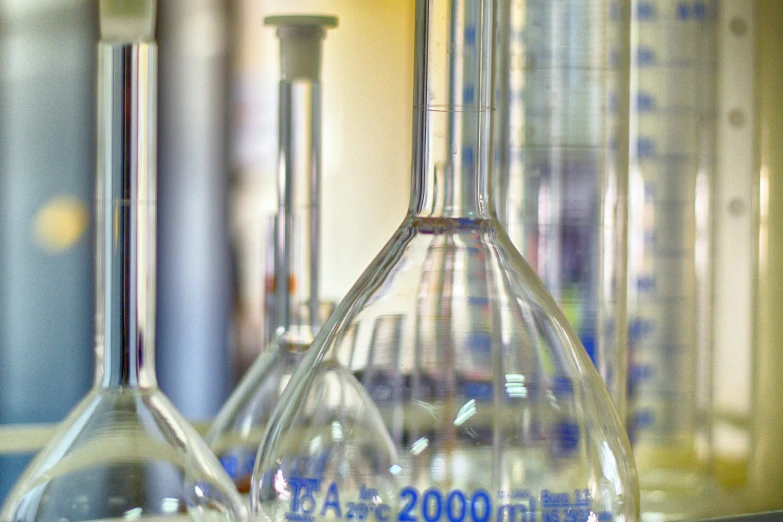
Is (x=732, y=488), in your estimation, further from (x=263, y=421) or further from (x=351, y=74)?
(x=351, y=74)

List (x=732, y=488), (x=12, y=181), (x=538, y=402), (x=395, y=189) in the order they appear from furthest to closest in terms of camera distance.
→ (x=395, y=189)
(x=12, y=181)
(x=732, y=488)
(x=538, y=402)

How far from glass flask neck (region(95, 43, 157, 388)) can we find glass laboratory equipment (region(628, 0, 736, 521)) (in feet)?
0.87

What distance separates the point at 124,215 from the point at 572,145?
0.72 ft

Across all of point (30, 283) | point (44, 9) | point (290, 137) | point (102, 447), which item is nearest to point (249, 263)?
point (30, 283)

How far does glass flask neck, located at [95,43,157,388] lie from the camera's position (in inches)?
11.5

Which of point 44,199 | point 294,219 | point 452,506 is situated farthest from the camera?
point 44,199

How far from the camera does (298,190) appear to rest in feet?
1.42

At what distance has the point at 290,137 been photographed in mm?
433

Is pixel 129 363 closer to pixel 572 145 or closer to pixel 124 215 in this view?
pixel 124 215

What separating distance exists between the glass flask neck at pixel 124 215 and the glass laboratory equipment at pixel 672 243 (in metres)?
0.27

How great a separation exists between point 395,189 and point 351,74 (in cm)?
14

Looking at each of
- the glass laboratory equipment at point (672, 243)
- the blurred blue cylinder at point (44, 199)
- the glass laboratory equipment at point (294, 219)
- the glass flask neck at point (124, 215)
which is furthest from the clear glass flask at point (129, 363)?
the blurred blue cylinder at point (44, 199)

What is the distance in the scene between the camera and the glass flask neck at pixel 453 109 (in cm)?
28

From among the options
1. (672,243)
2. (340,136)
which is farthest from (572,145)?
(340,136)
